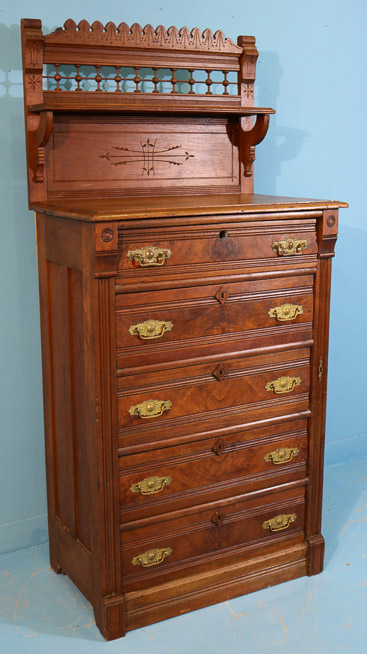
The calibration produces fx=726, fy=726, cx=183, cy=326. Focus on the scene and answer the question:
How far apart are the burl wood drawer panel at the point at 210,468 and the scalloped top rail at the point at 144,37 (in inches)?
60.4

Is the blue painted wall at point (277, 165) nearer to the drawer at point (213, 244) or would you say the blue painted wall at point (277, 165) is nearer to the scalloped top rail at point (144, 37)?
the scalloped top rail at point (144, 37)

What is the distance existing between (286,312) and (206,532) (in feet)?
2.82

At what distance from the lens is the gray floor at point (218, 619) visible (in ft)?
8.09

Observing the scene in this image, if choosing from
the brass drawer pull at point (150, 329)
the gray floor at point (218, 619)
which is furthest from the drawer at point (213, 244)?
the gray floor at point (218, 619)

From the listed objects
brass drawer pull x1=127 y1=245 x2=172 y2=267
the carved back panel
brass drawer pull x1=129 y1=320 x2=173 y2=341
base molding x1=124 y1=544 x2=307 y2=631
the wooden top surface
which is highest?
the carved back panel

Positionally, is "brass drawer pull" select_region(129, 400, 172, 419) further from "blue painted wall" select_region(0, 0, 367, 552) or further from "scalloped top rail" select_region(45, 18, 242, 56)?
"scalloped top rail" select_region(45, 18, 242, 56)

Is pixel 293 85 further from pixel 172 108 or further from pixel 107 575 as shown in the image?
pixel 107 575

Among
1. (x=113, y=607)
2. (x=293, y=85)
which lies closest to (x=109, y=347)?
(x=113, y=607)

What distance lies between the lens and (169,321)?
2428 millimetres

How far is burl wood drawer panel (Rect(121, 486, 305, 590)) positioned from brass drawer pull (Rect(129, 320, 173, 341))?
659mm

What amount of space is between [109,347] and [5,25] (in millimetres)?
1308

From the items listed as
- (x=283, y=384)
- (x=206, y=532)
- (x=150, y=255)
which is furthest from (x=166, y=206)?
(x=206, y=532)

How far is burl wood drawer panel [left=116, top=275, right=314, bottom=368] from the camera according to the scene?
2367 mm

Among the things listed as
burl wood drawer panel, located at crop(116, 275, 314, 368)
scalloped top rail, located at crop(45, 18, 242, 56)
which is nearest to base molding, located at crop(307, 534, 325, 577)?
burl wood drawer panel, located at crop(116, 275, 314, 368)
